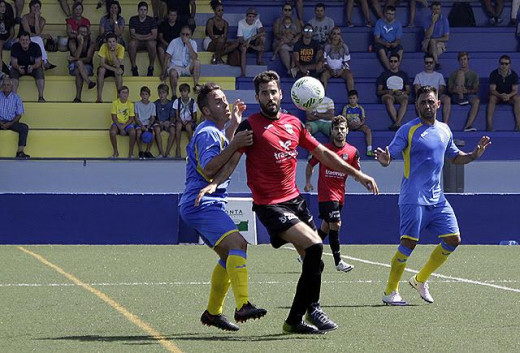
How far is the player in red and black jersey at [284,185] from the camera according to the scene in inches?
345

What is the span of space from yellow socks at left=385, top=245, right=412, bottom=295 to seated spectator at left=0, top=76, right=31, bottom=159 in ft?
45.3

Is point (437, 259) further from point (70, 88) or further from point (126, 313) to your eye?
point (70, 88)

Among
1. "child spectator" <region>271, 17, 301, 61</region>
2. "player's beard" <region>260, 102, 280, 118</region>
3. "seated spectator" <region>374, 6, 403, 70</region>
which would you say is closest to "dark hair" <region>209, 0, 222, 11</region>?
"child spectator" <region>271, 17, 301, 61</region>

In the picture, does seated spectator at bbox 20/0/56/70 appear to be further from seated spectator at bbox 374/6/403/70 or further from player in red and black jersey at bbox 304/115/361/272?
player in red and black jersey at bbox 304/115/361/272

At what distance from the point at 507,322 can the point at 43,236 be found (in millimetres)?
12592

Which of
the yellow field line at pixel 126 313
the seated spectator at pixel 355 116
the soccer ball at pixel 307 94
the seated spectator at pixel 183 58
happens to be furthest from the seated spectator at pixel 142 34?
the soccer ball at pixel 307 94

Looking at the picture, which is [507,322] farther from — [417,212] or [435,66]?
[435,66]

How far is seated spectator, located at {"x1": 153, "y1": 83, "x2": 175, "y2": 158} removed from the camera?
23938 mm

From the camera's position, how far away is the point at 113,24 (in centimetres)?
2586

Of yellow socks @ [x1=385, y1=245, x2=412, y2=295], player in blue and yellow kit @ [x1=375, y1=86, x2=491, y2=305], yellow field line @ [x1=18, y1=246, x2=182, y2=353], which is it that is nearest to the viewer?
yellow field line @ [x1=18, y1=246, x2=182, y2=353]

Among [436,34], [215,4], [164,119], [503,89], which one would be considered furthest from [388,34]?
[164,119]

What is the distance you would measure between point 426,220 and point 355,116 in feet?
43.1

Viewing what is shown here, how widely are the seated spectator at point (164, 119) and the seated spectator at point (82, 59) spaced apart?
1.95 m

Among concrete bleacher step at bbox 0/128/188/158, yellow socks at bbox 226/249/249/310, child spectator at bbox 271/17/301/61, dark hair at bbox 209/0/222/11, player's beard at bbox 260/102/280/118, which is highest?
player's beard at bbox 260/102/280/118
